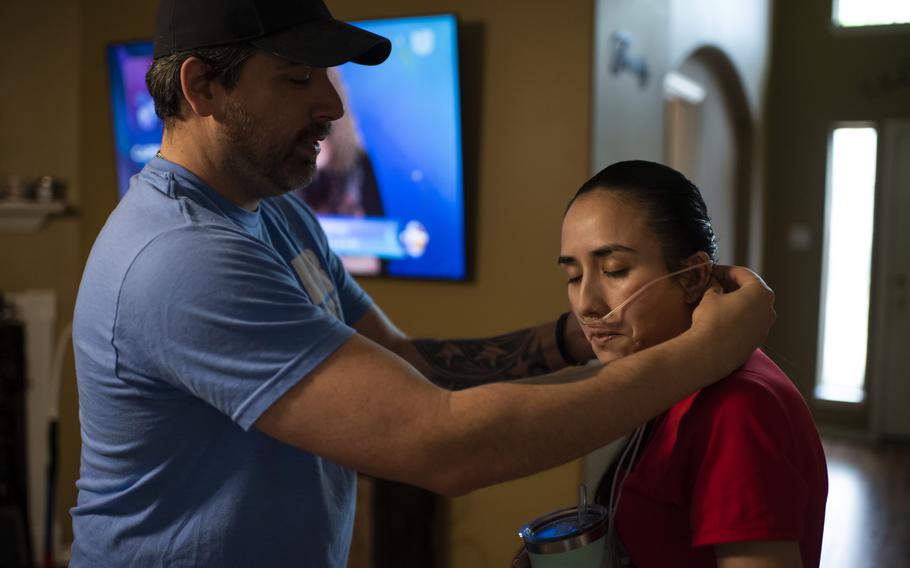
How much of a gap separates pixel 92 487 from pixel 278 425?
389 mm

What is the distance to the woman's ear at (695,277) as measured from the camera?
3.84 feet

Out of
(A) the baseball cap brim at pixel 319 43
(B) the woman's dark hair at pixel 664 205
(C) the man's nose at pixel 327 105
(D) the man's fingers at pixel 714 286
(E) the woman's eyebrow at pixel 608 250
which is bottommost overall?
(D) the man's fingers at pixel 714 286

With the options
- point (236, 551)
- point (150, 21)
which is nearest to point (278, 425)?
point (236, 551)

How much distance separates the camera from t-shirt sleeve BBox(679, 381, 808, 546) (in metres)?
0.93

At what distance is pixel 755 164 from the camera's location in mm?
6164

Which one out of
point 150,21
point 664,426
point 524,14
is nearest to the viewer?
point 664,426

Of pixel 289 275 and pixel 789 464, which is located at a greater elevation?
pixel 289 275

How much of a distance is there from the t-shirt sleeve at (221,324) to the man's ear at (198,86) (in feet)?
0.83

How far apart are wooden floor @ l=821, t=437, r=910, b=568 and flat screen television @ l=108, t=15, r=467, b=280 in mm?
2439

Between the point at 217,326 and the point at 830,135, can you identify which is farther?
the point at 830,135

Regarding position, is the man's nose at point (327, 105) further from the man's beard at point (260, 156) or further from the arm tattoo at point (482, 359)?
the arm tattoo at point (482, 359)

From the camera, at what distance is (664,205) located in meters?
1.17

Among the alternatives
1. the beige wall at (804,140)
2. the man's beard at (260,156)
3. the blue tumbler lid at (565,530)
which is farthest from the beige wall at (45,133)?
the beige wall at (804,140)

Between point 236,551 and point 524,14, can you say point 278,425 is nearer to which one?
point 236,551
